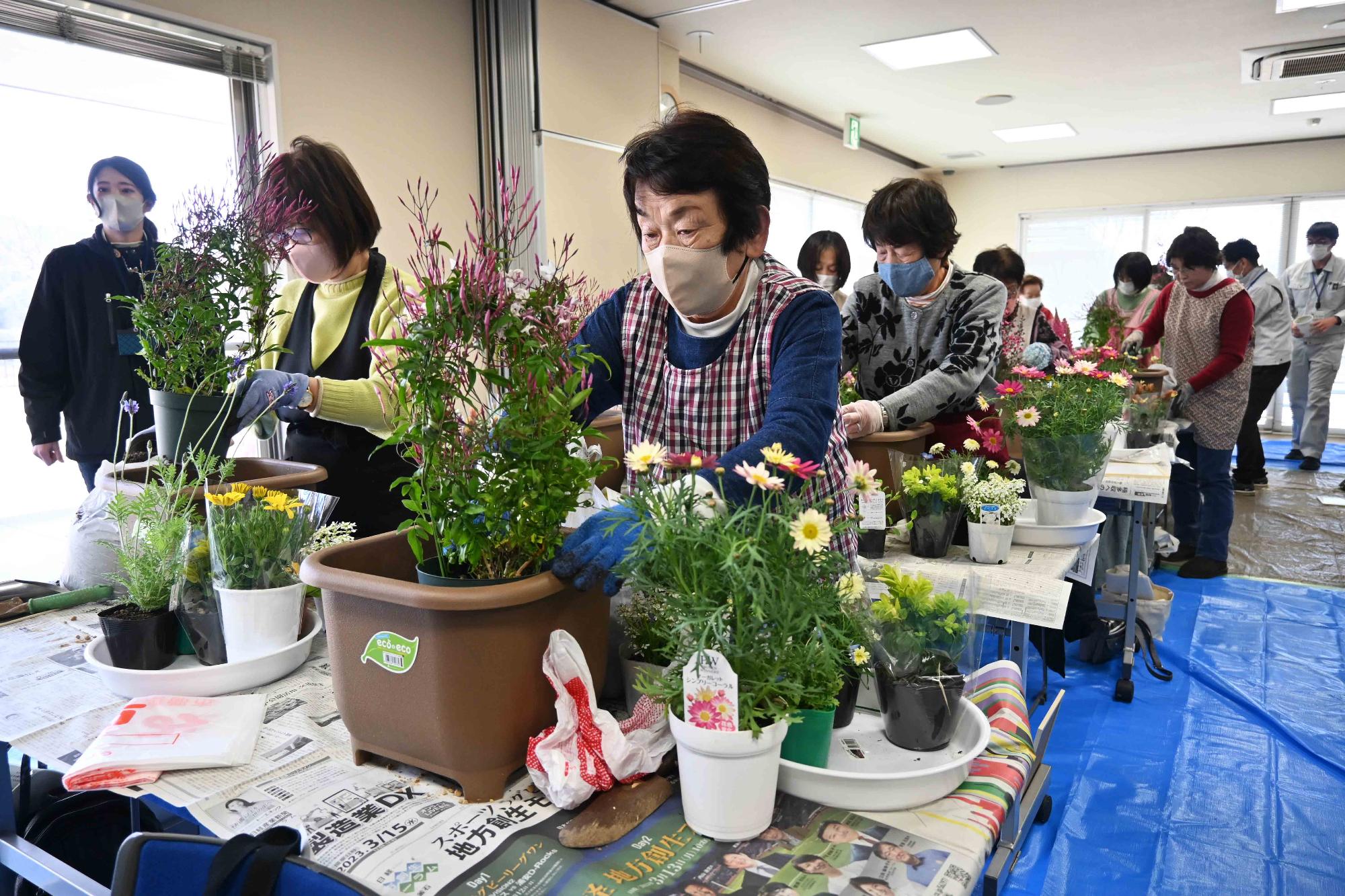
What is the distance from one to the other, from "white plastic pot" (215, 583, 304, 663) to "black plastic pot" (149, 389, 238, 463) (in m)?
0.36

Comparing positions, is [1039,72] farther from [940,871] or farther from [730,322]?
[940,871]

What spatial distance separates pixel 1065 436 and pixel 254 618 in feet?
6.29

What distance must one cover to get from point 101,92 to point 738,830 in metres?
3.80

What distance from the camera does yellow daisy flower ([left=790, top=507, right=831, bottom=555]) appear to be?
801 millimetres

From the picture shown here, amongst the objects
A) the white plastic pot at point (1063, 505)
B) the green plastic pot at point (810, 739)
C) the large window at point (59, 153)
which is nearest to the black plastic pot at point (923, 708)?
the green plastic pot at point (810, 739)

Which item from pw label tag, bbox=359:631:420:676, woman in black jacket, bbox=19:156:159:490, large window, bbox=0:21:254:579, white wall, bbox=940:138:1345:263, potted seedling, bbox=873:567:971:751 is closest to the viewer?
pw label tag, bbox=359:631:420:676

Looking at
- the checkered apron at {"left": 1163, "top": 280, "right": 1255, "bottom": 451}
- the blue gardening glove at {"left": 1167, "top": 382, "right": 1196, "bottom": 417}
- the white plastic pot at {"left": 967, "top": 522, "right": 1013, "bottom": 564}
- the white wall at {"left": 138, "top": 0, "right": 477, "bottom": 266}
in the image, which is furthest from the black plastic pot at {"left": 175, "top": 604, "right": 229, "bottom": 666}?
the checkered apron at {"left": 1163, "top": 280, "right": 1255, "bottom": 451}

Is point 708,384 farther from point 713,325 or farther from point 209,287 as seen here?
point 209,287

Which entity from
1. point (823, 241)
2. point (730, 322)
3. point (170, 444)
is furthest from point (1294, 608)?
point (170, 444)

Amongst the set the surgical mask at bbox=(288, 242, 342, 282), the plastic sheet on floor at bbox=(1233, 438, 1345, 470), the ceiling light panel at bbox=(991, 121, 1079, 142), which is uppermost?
the ceiling light panel at bbox=(991, 121, 1079, 142)

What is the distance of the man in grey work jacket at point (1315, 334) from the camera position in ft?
23.3

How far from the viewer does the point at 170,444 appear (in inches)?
57.8

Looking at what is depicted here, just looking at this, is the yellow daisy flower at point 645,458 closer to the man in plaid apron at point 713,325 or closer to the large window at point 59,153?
the man in plaid apron at point 713,325

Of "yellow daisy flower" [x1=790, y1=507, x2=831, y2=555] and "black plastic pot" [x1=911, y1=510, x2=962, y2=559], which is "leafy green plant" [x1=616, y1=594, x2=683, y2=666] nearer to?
"yellow daisy flower" [x1=790, y1=507, x2=831, y2=555]
